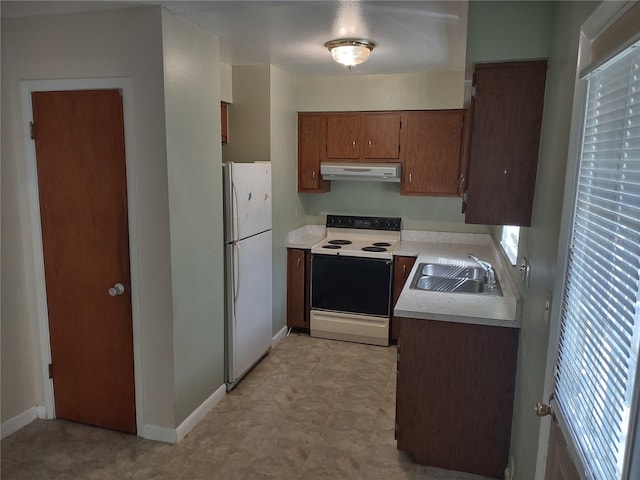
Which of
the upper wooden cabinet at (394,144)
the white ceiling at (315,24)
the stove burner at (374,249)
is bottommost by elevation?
the stove burner at (374,249)

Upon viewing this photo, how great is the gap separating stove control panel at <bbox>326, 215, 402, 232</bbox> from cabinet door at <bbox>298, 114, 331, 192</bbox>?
42 cm

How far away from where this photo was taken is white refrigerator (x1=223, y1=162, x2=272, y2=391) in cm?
321

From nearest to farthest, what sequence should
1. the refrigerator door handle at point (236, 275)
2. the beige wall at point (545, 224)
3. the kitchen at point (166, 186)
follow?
the beige wall at point (545, 224), the kitchen at point (166, 186), the refrigerator door handle at point (236, 275)

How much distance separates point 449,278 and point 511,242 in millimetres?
576

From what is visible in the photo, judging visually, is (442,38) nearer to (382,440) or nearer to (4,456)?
(382,440)

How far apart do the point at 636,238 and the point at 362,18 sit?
2.04 meters

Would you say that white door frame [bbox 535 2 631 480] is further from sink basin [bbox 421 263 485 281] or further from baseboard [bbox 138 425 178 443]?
baseboard [bbox 138 425 178 443]

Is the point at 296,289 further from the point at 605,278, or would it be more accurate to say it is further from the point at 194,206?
the point at 605,278

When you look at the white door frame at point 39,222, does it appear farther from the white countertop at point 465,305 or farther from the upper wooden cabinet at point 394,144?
the upper wooden cabinet at point 394,144

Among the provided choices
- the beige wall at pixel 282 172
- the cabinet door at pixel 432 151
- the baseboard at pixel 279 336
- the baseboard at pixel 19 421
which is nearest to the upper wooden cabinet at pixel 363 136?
the cabinet door at pixel 432 151

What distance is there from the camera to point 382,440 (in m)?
2.75

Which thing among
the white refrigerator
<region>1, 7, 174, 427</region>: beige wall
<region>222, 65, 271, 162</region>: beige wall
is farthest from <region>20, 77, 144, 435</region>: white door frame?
<region>222, 65, 271, 162</region>: beige wall

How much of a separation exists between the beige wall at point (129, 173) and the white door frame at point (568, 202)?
1.96 meters

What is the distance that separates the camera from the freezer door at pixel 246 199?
124 inches
